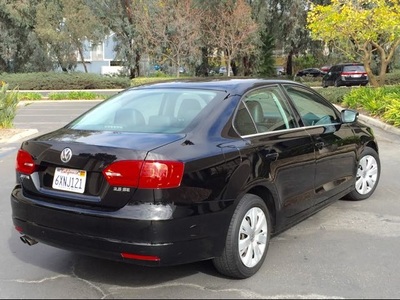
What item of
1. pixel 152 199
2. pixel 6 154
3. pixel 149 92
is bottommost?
pixel 6 154

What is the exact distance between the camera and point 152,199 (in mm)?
3303

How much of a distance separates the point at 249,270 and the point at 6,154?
7.40m

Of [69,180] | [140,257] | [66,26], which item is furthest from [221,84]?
[66,26]

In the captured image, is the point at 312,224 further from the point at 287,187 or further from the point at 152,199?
the point at 152,199

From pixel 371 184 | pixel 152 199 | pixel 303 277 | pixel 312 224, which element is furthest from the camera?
pixel 371 184

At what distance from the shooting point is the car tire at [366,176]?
5984mm

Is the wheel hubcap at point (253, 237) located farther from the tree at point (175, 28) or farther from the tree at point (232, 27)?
the tree at point (232, 27)

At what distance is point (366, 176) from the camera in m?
6.12

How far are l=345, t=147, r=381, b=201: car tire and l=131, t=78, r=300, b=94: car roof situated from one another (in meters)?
1.83

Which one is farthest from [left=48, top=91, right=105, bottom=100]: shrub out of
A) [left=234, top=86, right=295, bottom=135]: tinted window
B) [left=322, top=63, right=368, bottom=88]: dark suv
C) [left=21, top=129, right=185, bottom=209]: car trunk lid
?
[left=21, top=129, right=185, bottom=209]: car trunk lid

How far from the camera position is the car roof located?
427 cm

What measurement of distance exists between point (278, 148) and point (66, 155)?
70.8 inches

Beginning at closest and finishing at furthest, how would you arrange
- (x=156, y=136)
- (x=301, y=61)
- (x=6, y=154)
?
(x=156, y=136) → (x=6, y=154) → (x=301, y=61)

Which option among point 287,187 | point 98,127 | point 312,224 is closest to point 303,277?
point 287,187
